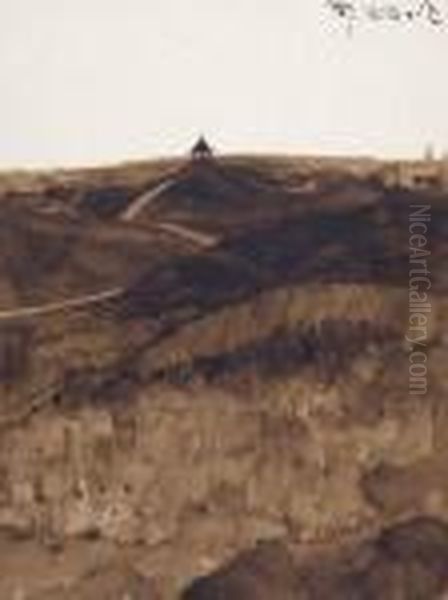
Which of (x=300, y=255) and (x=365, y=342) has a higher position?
(x=300, y=255)

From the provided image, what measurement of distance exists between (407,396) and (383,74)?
2.41 ft

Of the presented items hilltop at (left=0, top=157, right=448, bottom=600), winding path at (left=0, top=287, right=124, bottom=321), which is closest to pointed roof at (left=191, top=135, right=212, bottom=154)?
hilltop at (left=0, top=157, right=448, bottom=600)

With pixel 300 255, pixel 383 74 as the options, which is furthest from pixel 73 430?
pixel 383 74

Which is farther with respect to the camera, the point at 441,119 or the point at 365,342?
the point at 441,119

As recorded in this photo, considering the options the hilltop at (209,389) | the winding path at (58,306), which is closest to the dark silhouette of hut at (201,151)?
the hilltop at (209,389)

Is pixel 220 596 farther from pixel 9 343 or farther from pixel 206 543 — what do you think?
pixel 9 343

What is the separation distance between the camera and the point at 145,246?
251 cm

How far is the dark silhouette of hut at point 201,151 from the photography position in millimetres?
2586

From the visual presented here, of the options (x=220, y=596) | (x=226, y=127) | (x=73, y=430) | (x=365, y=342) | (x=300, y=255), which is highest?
(x=226, y=127)
